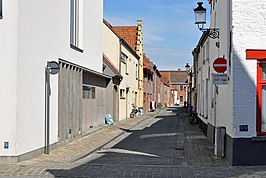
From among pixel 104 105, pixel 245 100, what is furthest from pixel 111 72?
pixel 245 100

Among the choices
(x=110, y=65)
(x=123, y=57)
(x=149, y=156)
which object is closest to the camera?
(x=149, y=156)

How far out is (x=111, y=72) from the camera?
2809cm

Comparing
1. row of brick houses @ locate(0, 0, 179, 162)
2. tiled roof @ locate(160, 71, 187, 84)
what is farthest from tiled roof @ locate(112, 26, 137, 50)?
tiled roof @ locate(160, 71, 187, 84)

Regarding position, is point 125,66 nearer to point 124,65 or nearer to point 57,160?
point 124,65

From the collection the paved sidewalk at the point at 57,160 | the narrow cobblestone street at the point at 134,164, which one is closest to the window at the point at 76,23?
the paved sidewalk at the point at 57,160

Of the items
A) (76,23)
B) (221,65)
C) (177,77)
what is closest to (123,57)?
(76,23)

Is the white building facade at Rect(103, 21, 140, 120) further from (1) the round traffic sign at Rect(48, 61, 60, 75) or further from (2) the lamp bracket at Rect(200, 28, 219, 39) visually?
(1) the round traffic sign at Rect(48, 61, 60, 75)

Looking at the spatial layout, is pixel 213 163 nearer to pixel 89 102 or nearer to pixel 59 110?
pixel 59 110

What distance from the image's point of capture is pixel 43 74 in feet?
45.0

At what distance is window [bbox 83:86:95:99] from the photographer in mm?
21164

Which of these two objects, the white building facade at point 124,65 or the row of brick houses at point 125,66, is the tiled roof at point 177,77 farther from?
the white building facade at point 124,65

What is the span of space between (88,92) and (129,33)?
2470 centimetres

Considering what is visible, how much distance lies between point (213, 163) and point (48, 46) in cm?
627

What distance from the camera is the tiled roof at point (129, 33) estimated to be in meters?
45.1
